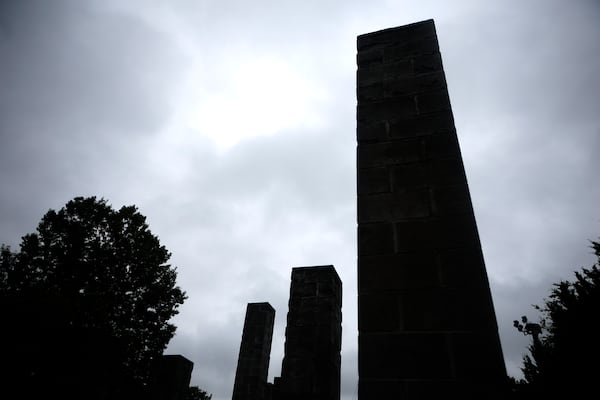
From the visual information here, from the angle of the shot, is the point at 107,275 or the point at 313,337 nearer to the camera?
the point at 313,337

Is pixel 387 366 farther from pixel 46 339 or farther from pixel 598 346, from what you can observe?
pixel 598 346

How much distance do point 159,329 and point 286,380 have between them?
1344 cm

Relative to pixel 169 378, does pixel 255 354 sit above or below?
above

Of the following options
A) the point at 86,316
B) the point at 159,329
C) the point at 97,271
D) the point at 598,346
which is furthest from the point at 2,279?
the point at 598,346

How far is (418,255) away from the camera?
236 centimetres

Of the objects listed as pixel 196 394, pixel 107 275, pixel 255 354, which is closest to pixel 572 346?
pixel 255 354

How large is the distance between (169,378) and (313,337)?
2.81 meters

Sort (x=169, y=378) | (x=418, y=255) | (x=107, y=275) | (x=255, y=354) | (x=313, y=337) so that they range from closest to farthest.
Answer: (x=418, y=255)
(x=313, y=337)
(x=169, y=378)
(x=255, y=354)
(x=107, y=275)

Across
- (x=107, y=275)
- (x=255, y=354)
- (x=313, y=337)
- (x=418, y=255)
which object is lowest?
(x=418, y=255)

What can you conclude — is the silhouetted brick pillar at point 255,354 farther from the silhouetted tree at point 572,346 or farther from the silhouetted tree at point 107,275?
the silhouetted tree at point 572,346

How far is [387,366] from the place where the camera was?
2074mm

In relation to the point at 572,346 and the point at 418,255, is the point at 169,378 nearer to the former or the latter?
the point at 418,255

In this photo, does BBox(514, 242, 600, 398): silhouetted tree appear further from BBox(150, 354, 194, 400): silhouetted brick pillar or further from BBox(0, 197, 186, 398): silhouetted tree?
BBox(0, 197, 186, 398): silhouetted tree

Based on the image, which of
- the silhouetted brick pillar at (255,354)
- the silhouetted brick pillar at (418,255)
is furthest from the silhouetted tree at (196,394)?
the silhouetted brick pillar at (418,255)
